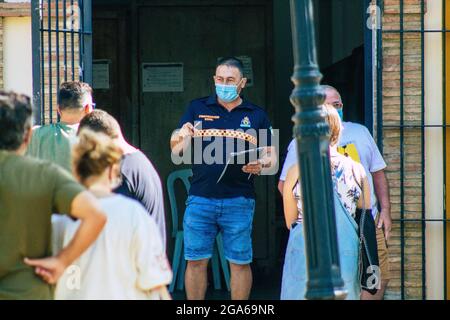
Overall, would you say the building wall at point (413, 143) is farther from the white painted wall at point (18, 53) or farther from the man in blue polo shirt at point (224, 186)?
the white painted wall at point (18, 53)

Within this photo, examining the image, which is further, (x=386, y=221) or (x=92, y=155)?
(x=386, y=221)

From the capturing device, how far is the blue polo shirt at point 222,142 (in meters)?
7.30

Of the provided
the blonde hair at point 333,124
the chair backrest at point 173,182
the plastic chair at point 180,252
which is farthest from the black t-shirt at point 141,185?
the chair backrest at point 173,182

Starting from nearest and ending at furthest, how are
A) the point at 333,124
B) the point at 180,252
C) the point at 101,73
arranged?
the point at 333,124 < the point at 180,252 < the point at 101,73

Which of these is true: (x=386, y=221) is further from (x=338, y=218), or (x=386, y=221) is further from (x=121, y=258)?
(x=121, y=258)

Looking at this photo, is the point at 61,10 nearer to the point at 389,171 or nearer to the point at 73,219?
the point at 389,171

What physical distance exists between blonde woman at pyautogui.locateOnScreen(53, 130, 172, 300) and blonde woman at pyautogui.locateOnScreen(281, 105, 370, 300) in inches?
53.3

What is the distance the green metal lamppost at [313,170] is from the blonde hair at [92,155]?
2.83 ft

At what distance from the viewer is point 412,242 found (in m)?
7.79

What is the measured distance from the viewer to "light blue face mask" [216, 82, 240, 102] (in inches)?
287

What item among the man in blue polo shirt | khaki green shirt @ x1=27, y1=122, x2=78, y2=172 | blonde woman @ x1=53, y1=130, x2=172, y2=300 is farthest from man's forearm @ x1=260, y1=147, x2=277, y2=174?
blonde woman @ x1=53, y1=130, x2=172, y2=300

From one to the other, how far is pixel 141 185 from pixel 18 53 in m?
2.51

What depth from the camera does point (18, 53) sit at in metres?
7.98

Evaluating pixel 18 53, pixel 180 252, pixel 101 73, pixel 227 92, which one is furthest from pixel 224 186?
pixel 101 73
